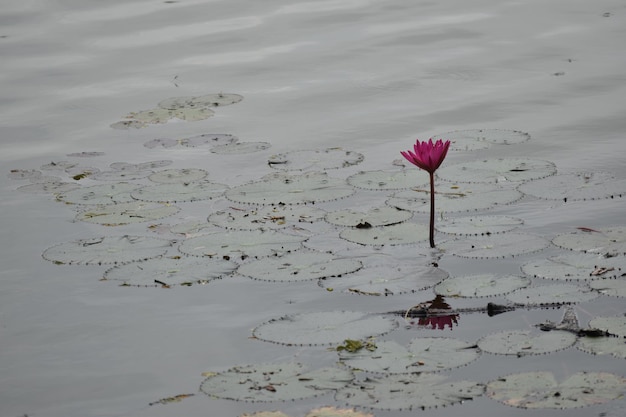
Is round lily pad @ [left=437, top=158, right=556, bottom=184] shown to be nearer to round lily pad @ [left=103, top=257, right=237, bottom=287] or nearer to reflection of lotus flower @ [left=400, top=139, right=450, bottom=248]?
reflection of lotus flower @ [left=400, top=139, right=450, bottom=248]

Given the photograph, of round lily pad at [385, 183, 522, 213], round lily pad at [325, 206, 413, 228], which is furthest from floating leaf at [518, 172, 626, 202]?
round lily pad at [325, 206, 413, 228]

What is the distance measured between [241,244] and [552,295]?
131 centimetres

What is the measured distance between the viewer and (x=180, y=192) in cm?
508

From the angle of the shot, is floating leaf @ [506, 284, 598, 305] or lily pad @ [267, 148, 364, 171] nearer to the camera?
floating leaf @ [506, 284, 598, 305]

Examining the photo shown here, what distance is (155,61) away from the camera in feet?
25.8

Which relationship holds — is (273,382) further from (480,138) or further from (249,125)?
(249,125)

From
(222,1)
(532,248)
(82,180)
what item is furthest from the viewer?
(222,1)

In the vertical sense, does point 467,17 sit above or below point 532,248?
above

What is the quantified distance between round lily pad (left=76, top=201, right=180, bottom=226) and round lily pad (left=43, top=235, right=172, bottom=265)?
0.23 metres

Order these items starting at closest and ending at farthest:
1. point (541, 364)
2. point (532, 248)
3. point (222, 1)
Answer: point (541, 364), point (532, 248), point (222, 1)

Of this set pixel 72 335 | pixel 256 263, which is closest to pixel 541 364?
pixel 256 263

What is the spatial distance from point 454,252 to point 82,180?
2127 millimetres

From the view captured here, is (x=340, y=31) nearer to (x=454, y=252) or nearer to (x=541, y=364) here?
(x=454, y=252)

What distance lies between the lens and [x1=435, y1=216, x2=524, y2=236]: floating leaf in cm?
437
